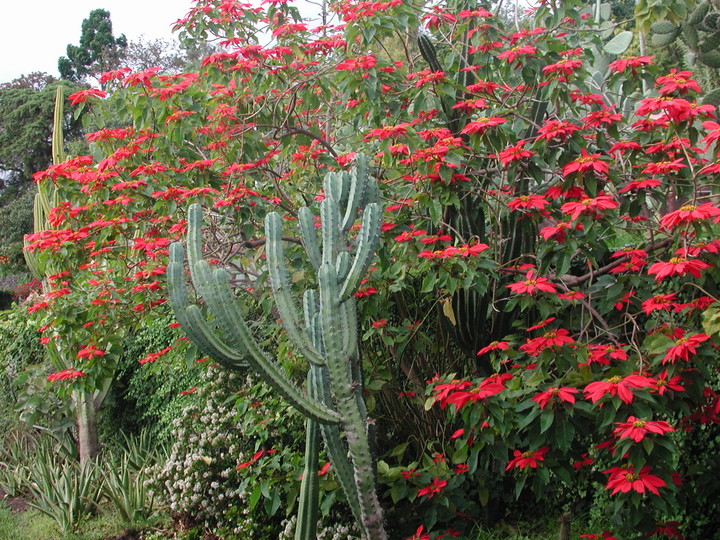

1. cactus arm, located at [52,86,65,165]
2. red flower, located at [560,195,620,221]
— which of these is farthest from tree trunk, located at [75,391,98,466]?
red flower, located at [560,195,620,221]

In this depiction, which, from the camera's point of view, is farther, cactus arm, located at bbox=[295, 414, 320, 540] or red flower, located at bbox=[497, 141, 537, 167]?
cactus arm, located at bbox=[295, 414, 320, 540]

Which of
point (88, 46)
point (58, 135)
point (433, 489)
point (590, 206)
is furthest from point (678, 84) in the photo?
point (88, 46)

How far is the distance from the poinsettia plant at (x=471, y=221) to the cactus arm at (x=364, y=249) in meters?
0.38

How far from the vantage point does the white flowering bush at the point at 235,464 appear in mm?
4539

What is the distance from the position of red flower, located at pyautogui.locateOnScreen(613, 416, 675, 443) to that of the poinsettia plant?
0.01 m

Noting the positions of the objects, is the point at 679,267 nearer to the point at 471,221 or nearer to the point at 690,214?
the point at 690,214

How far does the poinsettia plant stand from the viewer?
333 centimetres

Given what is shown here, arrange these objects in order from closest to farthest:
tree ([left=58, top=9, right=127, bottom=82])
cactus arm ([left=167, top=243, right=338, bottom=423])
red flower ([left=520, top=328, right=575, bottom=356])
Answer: cactus arm ([left=167, top=243, right=338, bottom=423])
red flower ([left=520, top=328, right=575, bottom=356])
tree ([left=58, top=9, right=127, bottom=82])

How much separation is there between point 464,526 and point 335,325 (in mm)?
1768

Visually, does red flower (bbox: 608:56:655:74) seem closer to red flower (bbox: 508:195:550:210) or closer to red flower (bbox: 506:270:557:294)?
red flower (bbox: 508:195:550:210)

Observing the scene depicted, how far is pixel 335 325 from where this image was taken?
329cm

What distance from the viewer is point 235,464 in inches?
208

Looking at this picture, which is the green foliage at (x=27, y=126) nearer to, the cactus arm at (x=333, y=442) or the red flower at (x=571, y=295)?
the cactus arm at (x=333, y=442)

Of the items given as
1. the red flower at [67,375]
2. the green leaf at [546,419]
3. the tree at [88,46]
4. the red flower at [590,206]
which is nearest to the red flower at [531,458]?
the green leaf at [546,419]
